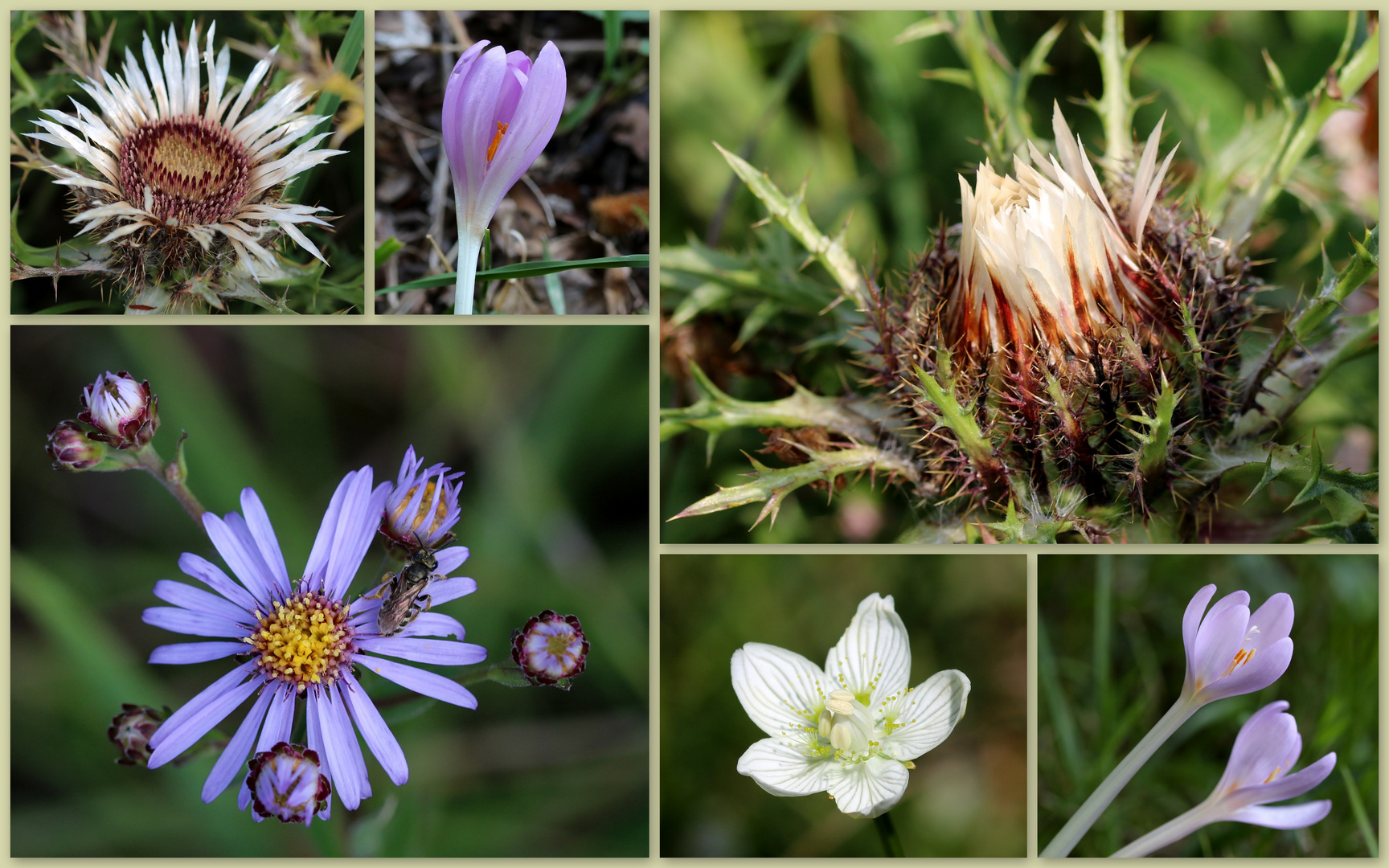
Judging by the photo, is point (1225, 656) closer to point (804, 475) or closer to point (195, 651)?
point (804, 475)

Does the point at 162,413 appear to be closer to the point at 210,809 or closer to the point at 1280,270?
the point at 210,809

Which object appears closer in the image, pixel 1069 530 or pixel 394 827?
pixel 1069 530

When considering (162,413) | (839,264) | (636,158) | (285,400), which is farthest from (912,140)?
(162,413)

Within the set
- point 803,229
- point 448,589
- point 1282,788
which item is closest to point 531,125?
point 803,229

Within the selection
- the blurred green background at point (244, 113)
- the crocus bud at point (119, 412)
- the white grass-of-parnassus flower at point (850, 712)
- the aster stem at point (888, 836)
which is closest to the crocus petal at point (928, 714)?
the white grass-of-parnassus flower at point (850, 712)

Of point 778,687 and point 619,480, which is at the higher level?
point 619,480

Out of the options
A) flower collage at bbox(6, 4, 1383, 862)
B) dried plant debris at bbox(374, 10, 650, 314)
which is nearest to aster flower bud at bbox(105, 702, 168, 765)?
flower collage at bbox(6, 4, 1383, 862)
